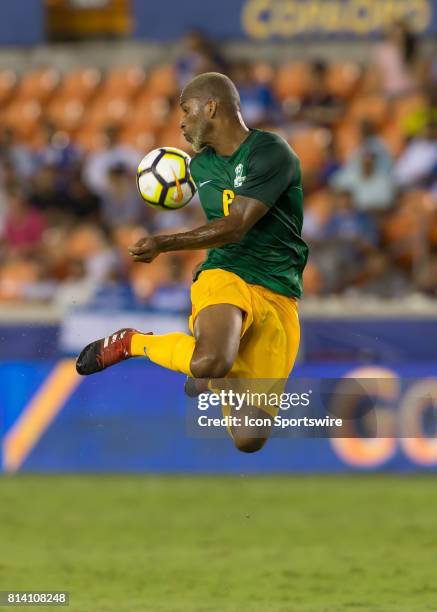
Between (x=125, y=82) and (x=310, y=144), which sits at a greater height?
(x=125, y=82)

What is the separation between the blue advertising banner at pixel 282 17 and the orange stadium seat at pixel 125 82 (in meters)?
0.59

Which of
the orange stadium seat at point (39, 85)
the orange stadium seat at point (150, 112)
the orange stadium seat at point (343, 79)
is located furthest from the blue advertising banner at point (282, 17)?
the orange stadium seat at point (39, 85)

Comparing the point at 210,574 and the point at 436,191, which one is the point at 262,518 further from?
the point at 436,191

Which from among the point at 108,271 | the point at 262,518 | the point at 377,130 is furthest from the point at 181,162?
the point at 377,130

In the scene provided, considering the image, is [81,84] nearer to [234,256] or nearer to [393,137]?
[393,137]

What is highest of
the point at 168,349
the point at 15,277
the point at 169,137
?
the point at 169,137

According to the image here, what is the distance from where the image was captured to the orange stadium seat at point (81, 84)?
49.6 feet

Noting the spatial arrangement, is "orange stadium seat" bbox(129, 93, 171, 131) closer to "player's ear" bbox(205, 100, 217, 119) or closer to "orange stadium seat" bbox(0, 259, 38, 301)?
"orange stadium seat" bbox(0, 259, 38, 301)

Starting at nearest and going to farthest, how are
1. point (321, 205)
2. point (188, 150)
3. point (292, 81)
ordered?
Answer: point (321, 205) < point (188, 150) < point (292, 81)

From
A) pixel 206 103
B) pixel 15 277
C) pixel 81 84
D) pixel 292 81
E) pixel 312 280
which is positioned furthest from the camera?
pixel 81 84

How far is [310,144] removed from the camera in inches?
501

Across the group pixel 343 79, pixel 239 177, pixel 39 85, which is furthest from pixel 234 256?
pixel 39 85

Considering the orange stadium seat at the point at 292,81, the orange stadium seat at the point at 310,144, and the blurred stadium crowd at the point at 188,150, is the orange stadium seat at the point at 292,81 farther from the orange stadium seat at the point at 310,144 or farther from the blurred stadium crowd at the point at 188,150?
the orange stadium seat at the point at 310,144

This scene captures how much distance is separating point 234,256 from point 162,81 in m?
8.72
